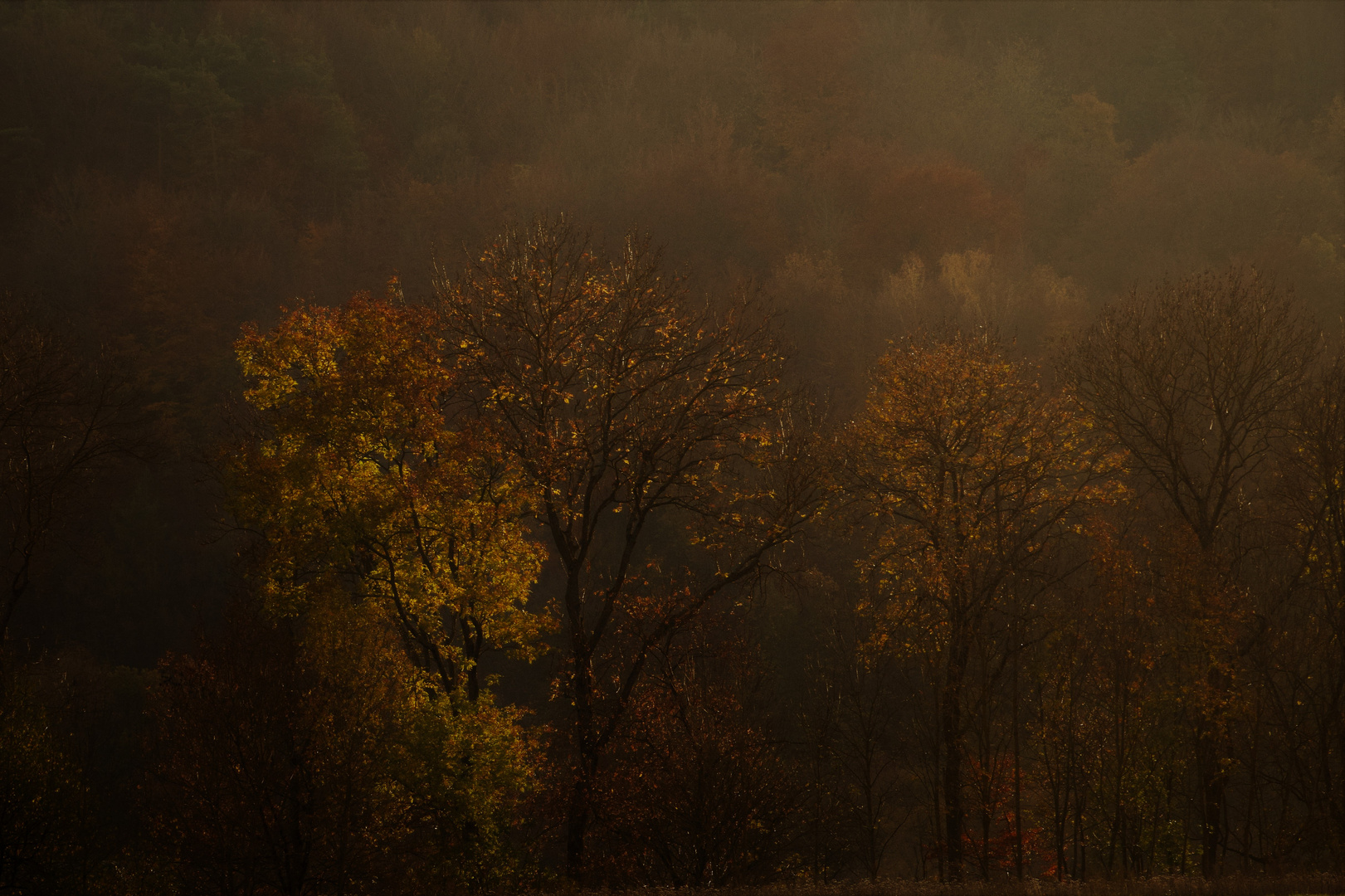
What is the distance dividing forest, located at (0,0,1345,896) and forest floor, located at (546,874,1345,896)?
14cm

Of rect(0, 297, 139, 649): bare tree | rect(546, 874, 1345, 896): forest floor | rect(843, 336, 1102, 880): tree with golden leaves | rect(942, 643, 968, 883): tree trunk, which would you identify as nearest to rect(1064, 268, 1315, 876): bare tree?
rect(843, 336, 1102, 880): tree with golden leaves

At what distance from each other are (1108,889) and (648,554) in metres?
31.7

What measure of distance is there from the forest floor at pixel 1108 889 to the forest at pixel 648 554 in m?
0.14

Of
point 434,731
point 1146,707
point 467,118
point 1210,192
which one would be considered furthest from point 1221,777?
point 467,118

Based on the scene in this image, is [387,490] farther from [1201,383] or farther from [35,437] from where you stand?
[1201,383]

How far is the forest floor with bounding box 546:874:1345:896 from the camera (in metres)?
14.1

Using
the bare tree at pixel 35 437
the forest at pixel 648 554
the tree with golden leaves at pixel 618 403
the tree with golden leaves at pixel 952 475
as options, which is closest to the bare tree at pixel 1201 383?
the forest at pixel 648 554

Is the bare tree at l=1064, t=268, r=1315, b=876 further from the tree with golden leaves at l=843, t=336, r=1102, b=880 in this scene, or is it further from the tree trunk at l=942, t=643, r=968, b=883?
the tree trunk at l=942, t=643, r=968, b=883

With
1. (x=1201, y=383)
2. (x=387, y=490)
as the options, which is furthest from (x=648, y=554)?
(x=387, y=490)

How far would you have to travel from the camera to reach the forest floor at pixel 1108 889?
1405 centimetres

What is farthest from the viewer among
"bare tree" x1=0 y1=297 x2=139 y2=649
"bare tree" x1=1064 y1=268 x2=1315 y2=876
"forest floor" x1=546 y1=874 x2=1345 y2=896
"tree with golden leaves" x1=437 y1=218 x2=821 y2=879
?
"bare tree" x1=0 y1=297 x2=139 y2=649

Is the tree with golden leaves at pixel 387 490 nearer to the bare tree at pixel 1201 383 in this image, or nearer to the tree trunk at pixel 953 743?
the tree trunk at pixel 953 743

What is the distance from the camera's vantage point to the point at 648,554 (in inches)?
1790

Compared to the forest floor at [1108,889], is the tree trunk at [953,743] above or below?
above
